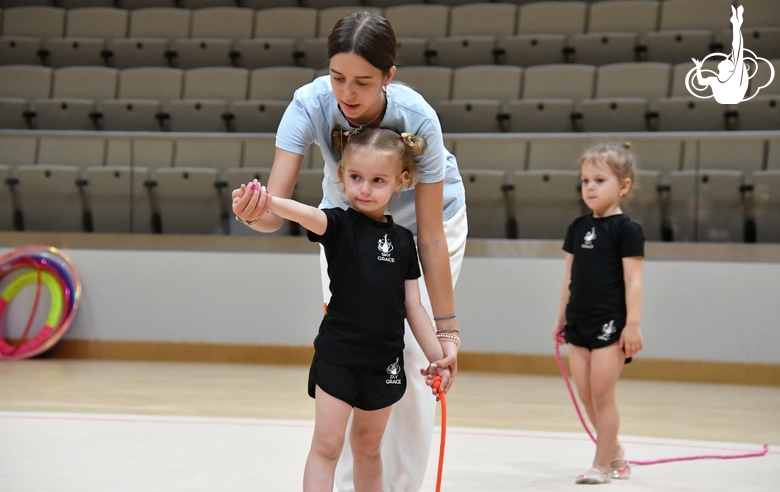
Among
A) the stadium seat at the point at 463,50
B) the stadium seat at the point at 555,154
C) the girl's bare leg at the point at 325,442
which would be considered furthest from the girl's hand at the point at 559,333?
the stadium seat at the point at 463,50

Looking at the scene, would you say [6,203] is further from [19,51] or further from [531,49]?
[531,49]

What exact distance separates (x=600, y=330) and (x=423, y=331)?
101 cm

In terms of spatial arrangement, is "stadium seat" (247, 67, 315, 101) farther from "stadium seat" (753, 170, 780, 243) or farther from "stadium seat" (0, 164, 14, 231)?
"stadium seat" (753, 170, 780, 243)

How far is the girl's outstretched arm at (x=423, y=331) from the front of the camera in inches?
68.4

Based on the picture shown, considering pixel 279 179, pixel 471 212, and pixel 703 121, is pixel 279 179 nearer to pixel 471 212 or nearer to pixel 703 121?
pixel 471 212

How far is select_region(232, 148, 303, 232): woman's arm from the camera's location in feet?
4.83

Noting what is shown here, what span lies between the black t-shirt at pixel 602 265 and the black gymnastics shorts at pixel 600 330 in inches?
0.6

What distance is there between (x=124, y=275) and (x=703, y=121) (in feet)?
12.4

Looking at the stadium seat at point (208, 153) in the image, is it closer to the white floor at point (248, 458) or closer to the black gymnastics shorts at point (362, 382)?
the white floor at point (248, 458)

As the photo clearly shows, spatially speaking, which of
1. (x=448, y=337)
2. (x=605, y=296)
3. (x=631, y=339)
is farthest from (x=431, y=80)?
(x=448, y=337)

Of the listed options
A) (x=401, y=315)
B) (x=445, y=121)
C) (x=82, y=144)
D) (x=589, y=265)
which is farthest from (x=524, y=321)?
(x=401, y=315)

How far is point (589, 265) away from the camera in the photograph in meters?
2.66

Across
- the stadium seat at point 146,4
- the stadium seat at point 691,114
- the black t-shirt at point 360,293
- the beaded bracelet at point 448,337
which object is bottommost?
the beaded bracelet at point 448,337

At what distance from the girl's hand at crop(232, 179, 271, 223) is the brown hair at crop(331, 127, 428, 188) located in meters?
Answer: 0.30
